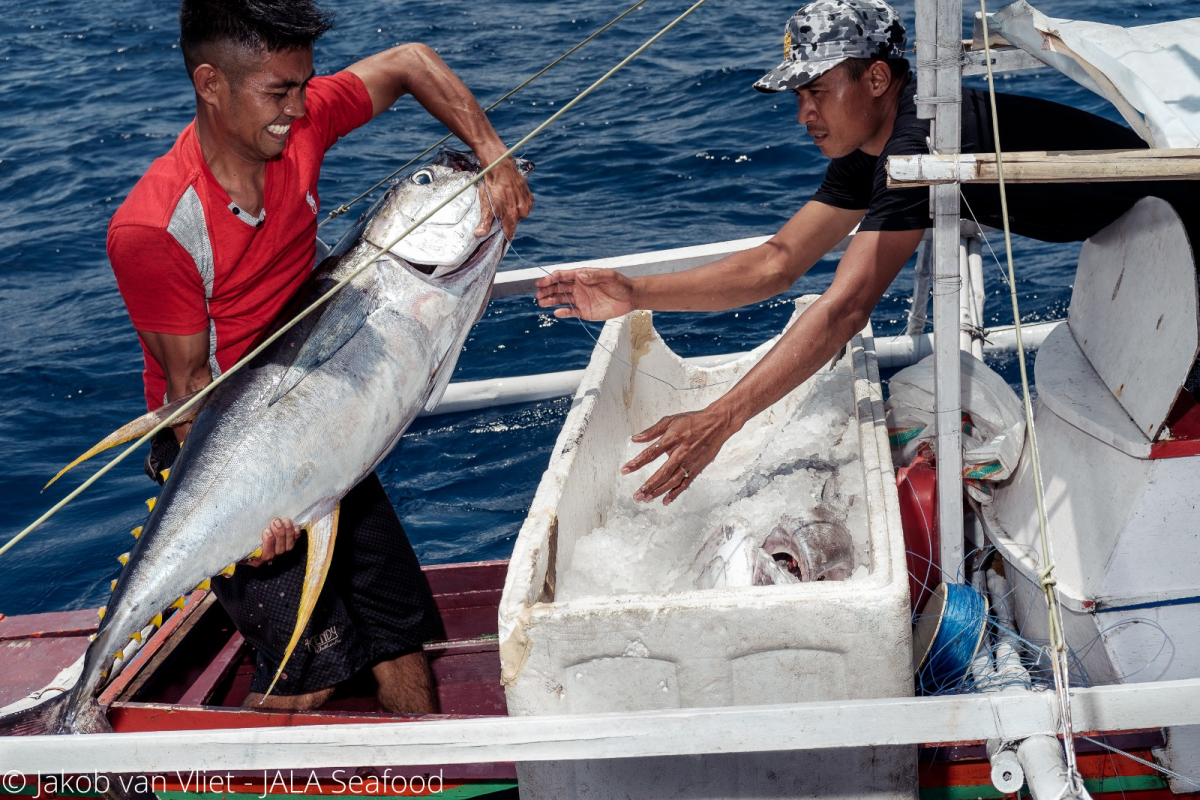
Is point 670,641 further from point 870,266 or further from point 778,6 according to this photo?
point 778,6

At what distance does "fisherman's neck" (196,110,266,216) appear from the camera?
2.62m

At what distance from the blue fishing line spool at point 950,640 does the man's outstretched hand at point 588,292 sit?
1279 mm

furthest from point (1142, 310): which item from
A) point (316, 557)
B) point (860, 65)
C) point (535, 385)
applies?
point (535, 385)

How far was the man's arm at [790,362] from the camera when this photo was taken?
2.76 metres

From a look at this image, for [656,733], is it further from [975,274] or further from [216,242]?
[975,274]

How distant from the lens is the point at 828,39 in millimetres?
2973

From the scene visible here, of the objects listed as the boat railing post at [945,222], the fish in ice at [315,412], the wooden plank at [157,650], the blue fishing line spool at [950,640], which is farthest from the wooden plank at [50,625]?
the boat railing post at [945,222]

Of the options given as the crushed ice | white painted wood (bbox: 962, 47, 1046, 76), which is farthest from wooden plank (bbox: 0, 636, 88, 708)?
white painted wood (bbox: 962, 47, 1046, 76)

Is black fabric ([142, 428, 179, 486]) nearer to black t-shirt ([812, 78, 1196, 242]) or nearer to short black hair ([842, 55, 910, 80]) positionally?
black t-shirt ([812, 78, 1196, 242])

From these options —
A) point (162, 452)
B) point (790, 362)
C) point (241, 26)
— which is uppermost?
point (241, 26)

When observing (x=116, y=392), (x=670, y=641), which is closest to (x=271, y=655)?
(x=670, y=641)

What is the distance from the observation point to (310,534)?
263cm

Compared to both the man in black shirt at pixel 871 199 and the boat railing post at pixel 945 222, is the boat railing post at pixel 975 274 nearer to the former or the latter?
the man in black shirt at pixel 871 199

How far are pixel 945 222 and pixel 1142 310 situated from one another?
0.66 metres
